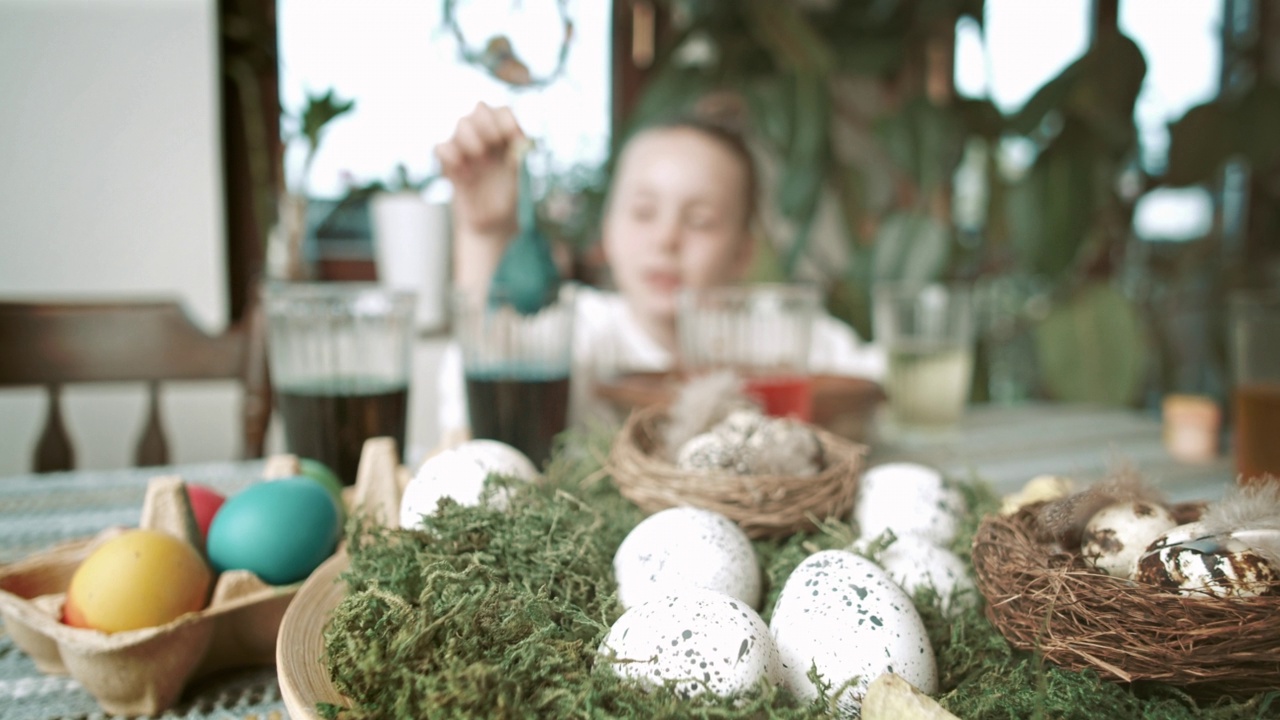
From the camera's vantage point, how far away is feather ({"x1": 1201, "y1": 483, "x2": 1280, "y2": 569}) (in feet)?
1.02

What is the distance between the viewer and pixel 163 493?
457mm

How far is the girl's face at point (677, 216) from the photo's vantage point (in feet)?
4.13

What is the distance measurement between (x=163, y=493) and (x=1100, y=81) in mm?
1656

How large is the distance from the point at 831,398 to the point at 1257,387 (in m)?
0.37

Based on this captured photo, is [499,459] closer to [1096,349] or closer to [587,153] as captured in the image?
[1096,349]

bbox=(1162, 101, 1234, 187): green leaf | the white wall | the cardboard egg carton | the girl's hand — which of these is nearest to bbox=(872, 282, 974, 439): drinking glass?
the girl's hand

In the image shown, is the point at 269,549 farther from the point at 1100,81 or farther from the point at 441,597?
the point at 1100,81

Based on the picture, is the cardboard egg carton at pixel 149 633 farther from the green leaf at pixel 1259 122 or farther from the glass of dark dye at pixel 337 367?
the green leaf at pixel 1259 122

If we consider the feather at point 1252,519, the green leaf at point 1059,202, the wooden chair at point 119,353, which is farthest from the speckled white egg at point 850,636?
the green leaf at point 1059,202

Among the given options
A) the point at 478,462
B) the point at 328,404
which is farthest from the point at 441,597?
the point at 328,404

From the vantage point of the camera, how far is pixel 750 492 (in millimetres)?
434

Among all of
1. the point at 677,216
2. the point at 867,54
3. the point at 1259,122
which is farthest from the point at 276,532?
the point at 1259,122

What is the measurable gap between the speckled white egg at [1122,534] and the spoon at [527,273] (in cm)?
45

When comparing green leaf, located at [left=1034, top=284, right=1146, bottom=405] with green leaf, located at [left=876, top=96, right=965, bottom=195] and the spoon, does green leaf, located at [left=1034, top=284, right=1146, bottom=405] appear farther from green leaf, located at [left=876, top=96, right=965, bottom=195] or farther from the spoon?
the spoon
